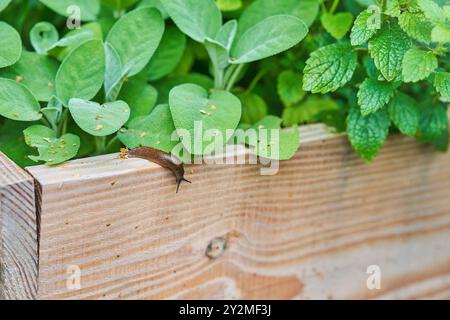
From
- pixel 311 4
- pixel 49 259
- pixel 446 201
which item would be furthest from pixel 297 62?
pixel 49 259


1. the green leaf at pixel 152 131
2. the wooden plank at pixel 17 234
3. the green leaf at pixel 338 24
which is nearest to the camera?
the wooden plank at pixel 17 234

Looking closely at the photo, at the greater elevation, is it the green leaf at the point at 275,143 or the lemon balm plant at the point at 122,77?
the lemon balm plant at the point at 122,77

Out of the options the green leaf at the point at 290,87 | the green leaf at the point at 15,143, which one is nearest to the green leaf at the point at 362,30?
the green leaf at the point at 290,87

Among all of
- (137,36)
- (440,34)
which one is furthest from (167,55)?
(440,34)

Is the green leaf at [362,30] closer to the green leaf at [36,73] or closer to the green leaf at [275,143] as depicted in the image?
the green leaf at [275,143]

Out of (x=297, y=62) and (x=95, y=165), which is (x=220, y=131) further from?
(x=297, y=62)

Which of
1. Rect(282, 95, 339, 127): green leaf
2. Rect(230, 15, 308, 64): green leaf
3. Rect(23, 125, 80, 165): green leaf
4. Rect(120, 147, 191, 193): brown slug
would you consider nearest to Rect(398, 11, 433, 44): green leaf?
Rect(230, 15, 308, 64): green leaf
